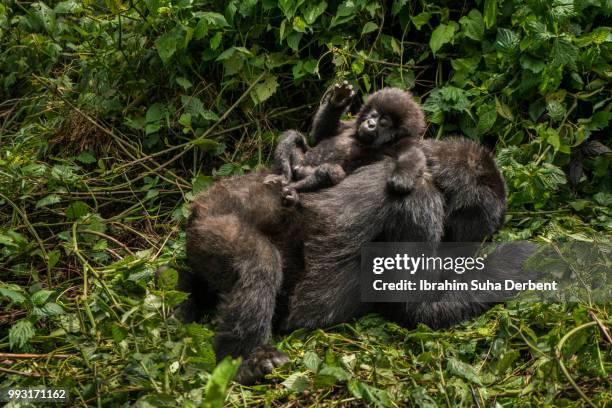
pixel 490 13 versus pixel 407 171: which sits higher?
pixel 490 13

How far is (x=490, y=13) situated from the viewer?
5.82m

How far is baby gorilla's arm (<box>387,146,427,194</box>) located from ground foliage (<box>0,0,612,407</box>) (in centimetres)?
81

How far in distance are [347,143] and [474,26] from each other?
55.9 inches

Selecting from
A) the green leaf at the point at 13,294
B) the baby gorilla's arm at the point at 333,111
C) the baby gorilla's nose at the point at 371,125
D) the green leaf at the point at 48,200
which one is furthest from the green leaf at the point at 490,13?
the green leaf at the point at 13,294

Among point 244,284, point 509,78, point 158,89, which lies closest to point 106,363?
point 244,284

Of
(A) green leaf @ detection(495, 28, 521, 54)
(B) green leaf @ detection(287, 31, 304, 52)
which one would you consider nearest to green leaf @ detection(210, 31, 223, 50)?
(B) green leaf @ detection(287, 31, 304, 52)

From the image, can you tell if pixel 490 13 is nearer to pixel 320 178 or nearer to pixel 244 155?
pixel 320 178

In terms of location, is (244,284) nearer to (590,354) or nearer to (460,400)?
(460,400)

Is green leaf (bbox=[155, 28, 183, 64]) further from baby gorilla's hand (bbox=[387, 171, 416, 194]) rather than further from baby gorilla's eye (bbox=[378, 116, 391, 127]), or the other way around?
baby gorilla's hand (bbox=[387, 171, 416, 194])

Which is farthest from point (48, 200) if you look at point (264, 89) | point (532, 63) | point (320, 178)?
point (532, 63)

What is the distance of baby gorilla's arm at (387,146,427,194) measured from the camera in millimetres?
4777

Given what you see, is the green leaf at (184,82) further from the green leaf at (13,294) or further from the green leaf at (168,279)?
the green leaf at (168,279)

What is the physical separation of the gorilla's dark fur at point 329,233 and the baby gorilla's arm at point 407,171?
0.16 ft

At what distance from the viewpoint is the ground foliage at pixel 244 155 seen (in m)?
4.07
